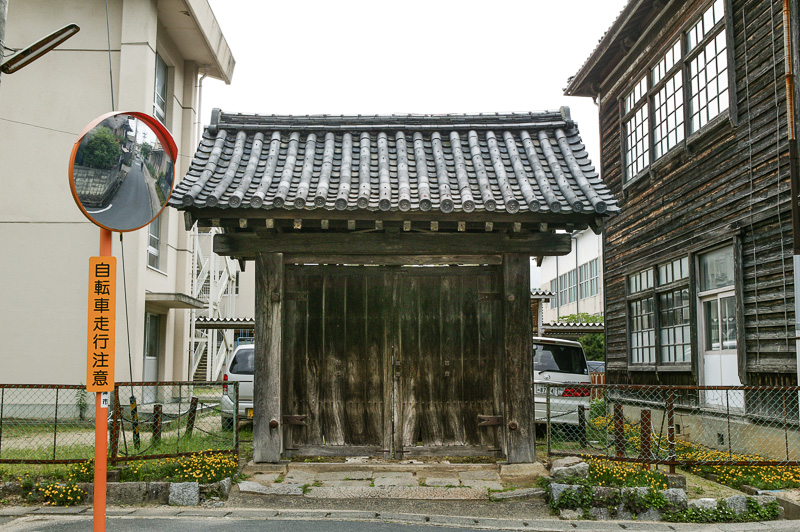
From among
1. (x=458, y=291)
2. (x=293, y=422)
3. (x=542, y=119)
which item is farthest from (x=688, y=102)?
(x=293, y=422)

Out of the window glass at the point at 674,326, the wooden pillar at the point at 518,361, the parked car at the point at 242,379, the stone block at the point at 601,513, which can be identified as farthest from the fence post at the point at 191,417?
the window glass at the point at 674,326

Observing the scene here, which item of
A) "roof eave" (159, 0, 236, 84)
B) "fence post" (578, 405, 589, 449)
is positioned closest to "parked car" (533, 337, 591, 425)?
"fence post" (578, 405, 589, 449)

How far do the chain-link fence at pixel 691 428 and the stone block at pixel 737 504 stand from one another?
59 cm

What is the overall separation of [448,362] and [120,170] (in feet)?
18.9

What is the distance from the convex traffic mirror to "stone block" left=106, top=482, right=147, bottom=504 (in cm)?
451

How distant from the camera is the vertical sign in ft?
15.9

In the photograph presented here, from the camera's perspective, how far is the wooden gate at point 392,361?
9359mm

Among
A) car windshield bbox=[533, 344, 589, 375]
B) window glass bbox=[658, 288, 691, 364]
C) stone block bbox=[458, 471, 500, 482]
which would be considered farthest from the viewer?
car windshield bbox=[533, 344, 589, 375]

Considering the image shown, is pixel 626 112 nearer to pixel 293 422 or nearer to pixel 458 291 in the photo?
pixel 458 291

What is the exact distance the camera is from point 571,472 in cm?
813

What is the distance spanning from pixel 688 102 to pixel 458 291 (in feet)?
23.3

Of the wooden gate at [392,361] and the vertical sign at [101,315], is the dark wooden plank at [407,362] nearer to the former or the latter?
the wooden gate at [392,361]

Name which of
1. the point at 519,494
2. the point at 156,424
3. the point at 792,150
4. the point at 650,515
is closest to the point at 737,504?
the point at 650,515

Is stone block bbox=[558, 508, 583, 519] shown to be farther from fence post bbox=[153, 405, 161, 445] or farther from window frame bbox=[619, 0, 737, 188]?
window frame bbox=[619, 0, 737, 188]
